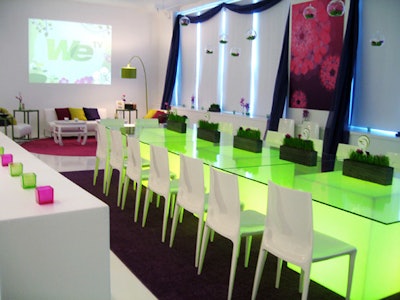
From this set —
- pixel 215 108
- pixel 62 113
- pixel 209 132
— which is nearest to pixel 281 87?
pixel 215 108

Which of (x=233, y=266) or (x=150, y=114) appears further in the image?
(x=150, y=114)

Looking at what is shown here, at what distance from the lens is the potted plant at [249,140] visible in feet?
14.9

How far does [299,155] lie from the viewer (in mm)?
4074

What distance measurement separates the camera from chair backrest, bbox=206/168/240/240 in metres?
3.06

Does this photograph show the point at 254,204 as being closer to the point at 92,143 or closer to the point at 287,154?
the point at 287,154

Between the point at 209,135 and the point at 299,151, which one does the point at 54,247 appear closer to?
the point at 299,151

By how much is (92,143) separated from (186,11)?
158 inches

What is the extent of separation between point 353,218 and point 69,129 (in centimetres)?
812

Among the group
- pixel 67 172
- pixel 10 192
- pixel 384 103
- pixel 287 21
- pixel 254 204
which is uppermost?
pixel 287 21

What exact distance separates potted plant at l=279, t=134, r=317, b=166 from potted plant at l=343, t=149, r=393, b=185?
0.39m

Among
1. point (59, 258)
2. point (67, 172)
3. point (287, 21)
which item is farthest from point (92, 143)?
point (59, 258)

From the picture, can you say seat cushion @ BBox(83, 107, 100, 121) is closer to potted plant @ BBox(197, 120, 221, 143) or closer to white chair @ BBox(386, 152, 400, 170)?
potted plant @ BBox(197, 120, 221, 143)

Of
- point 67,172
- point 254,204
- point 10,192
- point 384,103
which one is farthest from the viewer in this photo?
point 67,172

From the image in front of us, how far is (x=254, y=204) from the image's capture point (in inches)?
158
